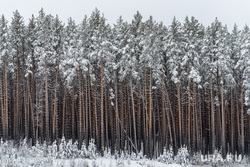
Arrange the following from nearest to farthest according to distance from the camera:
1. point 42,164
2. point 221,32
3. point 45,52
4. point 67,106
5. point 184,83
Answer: point 42,164 → point 45,52 → point 221,32 → point 184,83 → point 67,106

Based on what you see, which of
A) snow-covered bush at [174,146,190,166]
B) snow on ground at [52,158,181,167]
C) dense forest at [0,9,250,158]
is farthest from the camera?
dense forest at [0,9,250,158]

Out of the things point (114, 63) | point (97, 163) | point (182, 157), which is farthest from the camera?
point (114, 63)

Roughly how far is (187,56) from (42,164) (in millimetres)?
18866

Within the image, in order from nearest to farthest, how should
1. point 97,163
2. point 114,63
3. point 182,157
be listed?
point 97,163 → point 182,157 → point 114,63

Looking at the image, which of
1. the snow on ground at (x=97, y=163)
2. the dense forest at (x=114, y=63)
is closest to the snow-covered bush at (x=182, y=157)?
the dense forest at (x=114, y=63)

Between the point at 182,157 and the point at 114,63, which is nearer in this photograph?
the point at 182,157

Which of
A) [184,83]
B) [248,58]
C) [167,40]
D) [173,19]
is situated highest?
[173,19]

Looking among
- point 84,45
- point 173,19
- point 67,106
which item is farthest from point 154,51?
point 67,106

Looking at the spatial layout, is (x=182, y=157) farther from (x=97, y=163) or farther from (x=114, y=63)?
(x=114, y=63)

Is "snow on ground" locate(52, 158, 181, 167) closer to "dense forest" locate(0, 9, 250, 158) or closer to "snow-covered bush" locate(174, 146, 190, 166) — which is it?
"snow-covered bush" locate(174, 146, 190, 166)

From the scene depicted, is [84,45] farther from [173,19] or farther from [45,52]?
[173,19]

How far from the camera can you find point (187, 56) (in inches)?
1225

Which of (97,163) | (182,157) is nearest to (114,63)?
(97,163)

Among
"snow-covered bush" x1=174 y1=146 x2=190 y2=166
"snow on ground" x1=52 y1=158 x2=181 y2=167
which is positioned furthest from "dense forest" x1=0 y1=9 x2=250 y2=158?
"snow on ground" x1=52 y1=158 x2=181 y2=167
